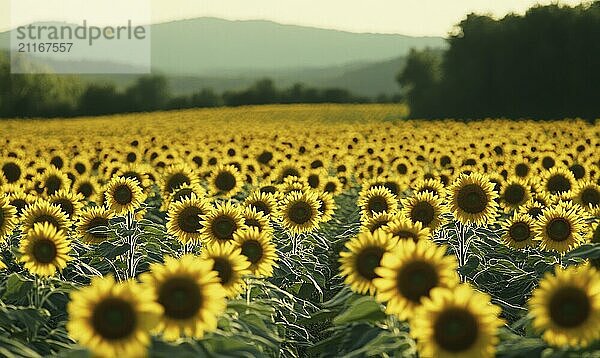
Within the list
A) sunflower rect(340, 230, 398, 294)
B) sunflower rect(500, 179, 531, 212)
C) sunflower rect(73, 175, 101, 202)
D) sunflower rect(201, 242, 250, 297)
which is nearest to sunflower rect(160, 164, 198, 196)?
sunflower rect(73, 175, 101, 202)

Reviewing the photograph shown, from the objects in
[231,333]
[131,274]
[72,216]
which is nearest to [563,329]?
[231,333]

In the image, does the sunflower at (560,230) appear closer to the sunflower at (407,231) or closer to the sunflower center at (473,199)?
the sunflower center at (473,199)

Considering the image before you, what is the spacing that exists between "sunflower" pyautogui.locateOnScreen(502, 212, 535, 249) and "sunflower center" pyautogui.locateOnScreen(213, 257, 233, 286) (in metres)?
3.56

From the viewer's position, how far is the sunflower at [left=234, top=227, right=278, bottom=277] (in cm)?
535

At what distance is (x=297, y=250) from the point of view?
26.3 ft

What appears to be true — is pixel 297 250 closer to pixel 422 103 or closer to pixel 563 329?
pixel 563 329

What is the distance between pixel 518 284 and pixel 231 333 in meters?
4.38

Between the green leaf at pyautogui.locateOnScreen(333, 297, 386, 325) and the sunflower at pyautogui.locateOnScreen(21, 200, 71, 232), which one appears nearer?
the green leaf at pyautogui.locateOnScreen(333, 297, 386, 325)

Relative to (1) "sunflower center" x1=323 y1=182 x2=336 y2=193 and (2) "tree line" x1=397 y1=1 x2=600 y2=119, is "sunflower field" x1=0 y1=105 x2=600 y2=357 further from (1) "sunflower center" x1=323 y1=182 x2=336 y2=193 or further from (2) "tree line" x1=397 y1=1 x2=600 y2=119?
(2) "tree line" x1=397 y1=1 x2=600 y2=119

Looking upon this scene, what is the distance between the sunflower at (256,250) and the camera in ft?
17.6

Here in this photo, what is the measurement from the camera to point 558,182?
991 cm

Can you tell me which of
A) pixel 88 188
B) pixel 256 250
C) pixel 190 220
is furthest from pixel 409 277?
pixel 88 188

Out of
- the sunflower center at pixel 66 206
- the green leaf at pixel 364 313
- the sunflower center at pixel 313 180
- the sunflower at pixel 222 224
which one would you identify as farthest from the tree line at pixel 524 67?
the green leaf at pixel 364 313

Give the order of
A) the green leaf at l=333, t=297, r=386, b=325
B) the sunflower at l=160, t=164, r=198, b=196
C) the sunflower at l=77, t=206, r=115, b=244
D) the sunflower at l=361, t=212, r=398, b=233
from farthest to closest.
Result: the sunflower at l=160, t=164, r=198, b=196 → the sunflower at l=77, t=206, r=115, b=244 → the sunflower at l=361, t=212, r=398, b=233 → the green leaf at l=333, t=297, r=386, b=325
